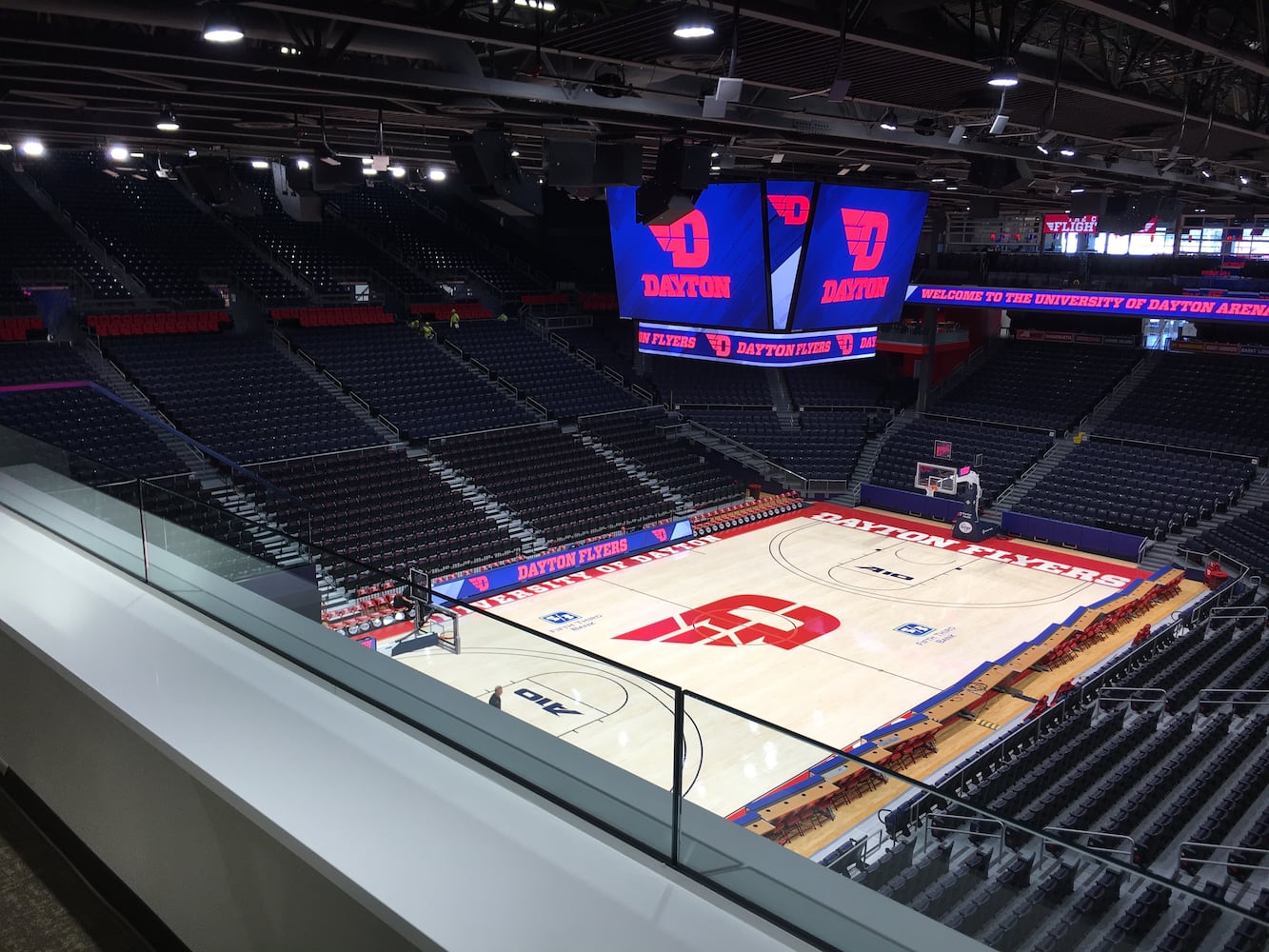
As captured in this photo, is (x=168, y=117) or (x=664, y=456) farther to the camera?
(x=664, y=456)

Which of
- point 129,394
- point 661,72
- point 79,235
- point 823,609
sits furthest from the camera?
point 79,235

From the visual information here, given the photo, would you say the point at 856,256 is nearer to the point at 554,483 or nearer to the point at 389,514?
the point at 554,483

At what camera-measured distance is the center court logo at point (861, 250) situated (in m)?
18.0

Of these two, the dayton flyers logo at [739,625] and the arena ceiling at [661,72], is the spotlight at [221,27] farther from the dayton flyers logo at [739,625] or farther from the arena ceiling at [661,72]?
the dayton flyers logo at [739,625]

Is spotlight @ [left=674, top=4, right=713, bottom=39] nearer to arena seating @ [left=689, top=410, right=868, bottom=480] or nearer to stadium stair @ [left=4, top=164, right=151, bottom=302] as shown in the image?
arena seating @ [left=689, top=410, right=868, bottom=480]

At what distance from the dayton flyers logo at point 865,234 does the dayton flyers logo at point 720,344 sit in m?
2.99

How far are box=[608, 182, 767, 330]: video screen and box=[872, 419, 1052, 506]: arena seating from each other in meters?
8.81

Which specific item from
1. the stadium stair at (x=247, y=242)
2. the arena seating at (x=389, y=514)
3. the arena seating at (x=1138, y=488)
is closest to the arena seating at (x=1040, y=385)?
the arena seating at (x=1138, y=488)

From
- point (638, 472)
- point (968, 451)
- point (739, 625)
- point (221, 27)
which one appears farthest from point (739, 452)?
point (221, 27)

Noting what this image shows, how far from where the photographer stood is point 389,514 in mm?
18562

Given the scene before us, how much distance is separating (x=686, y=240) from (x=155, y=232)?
16749mm

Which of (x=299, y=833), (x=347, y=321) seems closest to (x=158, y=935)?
(x=299, y=833)

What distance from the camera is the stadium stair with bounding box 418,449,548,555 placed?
64.5 feet

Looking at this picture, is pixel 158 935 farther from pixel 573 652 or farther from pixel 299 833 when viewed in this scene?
pixel 573 652
